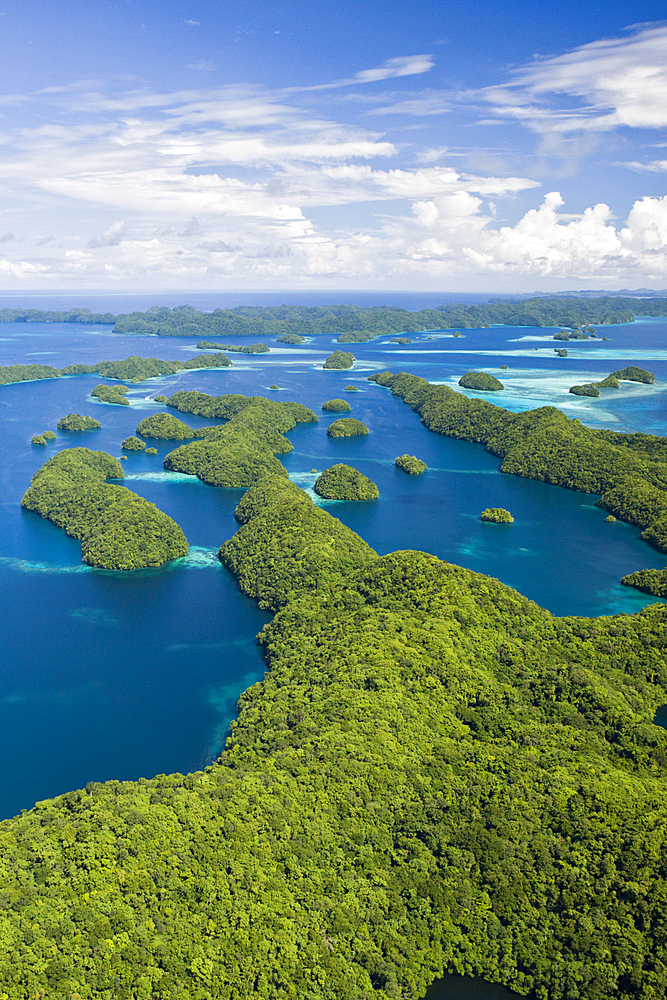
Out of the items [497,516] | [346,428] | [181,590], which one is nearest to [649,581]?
[497,516]

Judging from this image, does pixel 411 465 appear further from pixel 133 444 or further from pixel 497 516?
pixel 133 444

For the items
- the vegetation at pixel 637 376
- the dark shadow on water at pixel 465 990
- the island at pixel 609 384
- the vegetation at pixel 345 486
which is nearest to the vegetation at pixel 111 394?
the vegetation at pixel 345 486

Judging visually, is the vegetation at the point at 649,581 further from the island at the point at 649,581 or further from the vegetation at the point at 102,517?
the vegetation at the point at 102,517

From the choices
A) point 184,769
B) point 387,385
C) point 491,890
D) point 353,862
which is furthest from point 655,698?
point 387,385

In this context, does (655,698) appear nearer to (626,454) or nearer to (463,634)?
(463,634)

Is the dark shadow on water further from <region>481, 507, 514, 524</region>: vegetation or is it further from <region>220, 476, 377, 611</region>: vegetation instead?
<region>481, 507, 514, 524</region>: vegetation

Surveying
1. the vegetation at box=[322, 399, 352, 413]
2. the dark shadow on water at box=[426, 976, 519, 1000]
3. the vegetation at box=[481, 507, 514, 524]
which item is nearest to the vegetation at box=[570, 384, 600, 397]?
the vegetation at box=[322, 399, 352, 413]
